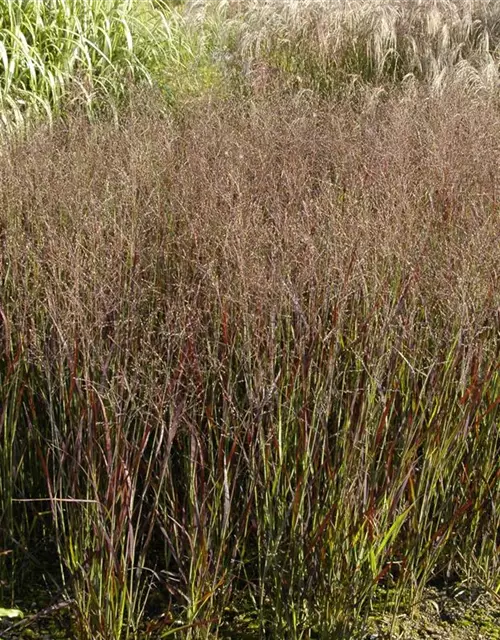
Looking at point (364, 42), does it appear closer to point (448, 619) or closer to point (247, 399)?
point (247, 399)

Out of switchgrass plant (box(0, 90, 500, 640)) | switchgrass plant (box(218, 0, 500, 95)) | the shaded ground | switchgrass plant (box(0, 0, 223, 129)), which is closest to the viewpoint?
switchgrass plant (box(0, 90, 500, 640))

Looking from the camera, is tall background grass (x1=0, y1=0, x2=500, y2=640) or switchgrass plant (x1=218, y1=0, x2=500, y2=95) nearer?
tall background grass (x1=0, y1=0, x2=500, y2=640)

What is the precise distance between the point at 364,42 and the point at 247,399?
447 centimetres

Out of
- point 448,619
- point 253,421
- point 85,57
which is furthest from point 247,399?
point 85,57

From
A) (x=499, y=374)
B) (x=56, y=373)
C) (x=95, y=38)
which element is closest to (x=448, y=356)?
(x=499, y=374)

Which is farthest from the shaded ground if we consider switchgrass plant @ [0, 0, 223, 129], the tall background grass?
switchgrass plant @ [0, 0, 223, 129]

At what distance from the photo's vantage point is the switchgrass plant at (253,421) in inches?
75.4

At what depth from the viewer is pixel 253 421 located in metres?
1.91

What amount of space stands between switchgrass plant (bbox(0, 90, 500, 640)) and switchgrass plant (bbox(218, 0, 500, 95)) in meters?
3.24

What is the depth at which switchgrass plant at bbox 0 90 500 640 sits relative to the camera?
1.92 metres

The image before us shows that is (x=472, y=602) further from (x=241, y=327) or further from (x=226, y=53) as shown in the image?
(x=226, y=53)

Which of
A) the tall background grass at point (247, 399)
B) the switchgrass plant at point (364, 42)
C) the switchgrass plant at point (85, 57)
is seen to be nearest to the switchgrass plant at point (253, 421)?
the tall background grass at point (247, 399)

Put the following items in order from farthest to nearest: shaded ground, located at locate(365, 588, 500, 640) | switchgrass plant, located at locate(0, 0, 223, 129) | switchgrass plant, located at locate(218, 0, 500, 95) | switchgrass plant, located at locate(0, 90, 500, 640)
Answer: switchgrass plant, located at locate(218, 0, 500, 95) → switchgrass plant, located at locate(0, 0, 223, 129) → shaded ground, located at locate(365, 588, 500, 640) → switchgrass plant, located at locate(0, 90, 500, 640)

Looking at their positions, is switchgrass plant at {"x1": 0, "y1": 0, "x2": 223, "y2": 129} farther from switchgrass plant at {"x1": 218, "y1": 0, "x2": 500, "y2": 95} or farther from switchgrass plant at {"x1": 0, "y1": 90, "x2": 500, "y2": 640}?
switchgrass plant at {"x1": 0, "y1": 90, "x2": 500, "y2": 640}
